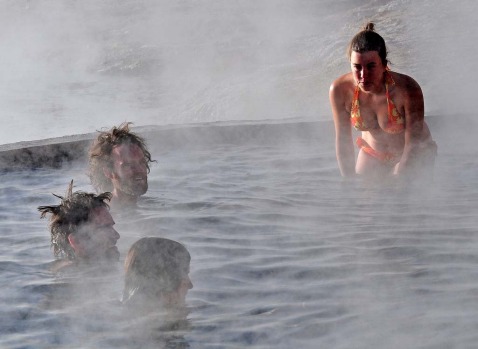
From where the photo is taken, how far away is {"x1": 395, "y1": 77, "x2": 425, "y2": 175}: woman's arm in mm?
5656

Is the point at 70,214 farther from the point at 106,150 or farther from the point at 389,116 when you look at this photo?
the point at 389,116

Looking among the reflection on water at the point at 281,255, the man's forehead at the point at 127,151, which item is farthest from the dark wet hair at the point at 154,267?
the man's forehead at the point at 127,151

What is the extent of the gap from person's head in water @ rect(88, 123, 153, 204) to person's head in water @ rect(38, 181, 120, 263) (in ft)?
3.78

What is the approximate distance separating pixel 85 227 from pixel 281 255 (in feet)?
3.07

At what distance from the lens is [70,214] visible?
4.29 m

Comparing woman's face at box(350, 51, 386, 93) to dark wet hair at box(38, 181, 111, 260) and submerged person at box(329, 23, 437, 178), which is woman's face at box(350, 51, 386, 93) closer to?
submerged person at box(329, 23, 437, 178)

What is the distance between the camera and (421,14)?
14.4m

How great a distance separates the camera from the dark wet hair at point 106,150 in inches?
219

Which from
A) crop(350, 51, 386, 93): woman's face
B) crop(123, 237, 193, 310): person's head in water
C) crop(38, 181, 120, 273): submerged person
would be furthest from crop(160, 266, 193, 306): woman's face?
crop(350, 51, 386, 93): woman's face

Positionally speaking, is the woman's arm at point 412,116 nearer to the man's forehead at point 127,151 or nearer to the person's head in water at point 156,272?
the man's forehead at point 127,151

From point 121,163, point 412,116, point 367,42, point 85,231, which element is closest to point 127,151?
point 121,163

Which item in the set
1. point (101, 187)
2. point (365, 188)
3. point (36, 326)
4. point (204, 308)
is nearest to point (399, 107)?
point (365, 188)

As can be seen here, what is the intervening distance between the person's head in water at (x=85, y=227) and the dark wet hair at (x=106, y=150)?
1217 mm

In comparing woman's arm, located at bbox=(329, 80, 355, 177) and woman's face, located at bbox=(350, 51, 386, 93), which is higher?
woman's face, located at bbox=(350, 51, 386, 93)
